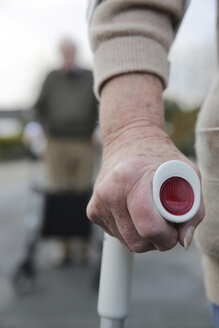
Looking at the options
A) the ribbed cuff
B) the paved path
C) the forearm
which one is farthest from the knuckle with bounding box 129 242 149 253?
the paved path

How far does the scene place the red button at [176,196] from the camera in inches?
27.5

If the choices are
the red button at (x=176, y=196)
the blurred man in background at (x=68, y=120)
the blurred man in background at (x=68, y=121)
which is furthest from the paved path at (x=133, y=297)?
the red button at (x=176, y=196)

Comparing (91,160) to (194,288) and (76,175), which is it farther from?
(194,288)

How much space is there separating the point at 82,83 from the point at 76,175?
3.30 feet

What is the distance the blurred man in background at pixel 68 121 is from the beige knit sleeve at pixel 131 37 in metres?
3.60

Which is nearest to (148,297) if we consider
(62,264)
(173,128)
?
(62,264)

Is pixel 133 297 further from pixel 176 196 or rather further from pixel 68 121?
pixel 176 196

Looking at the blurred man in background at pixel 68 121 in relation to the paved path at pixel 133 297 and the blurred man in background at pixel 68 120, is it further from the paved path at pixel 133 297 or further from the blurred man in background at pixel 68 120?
the paved path at pixel 133 297

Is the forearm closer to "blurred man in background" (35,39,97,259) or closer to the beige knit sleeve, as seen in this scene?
the beige knit sleeve

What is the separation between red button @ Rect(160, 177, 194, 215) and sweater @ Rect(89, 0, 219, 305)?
217 mm

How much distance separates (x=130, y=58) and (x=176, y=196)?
12.9 inches

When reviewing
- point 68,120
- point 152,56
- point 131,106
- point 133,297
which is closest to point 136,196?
point 131,106

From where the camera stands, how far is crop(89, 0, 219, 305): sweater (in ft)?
3.02

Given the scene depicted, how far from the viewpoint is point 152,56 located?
0.93 m
